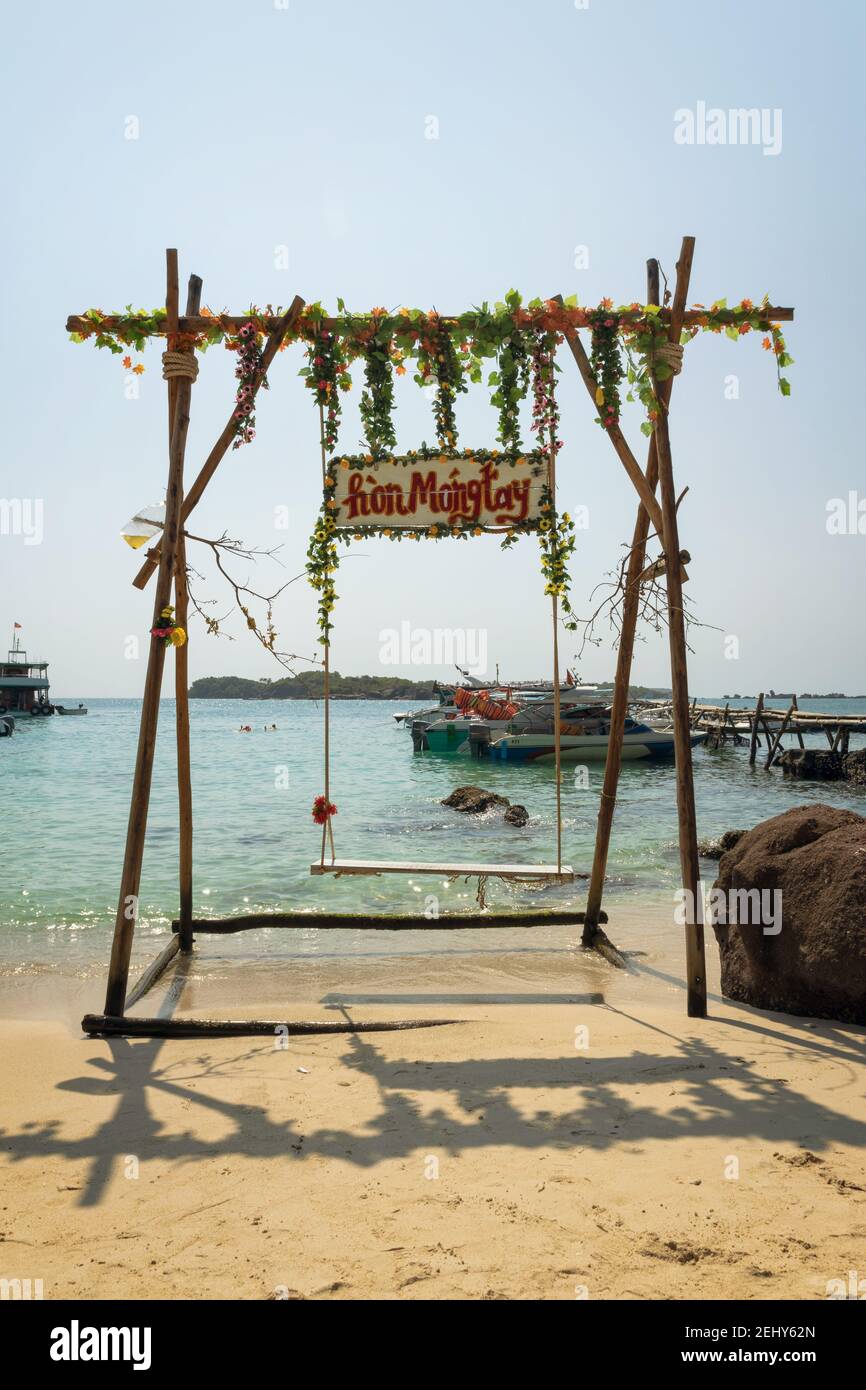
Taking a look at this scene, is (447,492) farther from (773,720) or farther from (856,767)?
(773,720)

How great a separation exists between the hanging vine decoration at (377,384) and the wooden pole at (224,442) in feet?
1.70

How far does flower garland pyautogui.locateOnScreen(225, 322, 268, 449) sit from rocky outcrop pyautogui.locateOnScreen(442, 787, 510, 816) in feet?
55.4

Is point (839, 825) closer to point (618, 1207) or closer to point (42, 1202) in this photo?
point (618, 1207)

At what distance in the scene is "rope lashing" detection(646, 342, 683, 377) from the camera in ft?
21.7

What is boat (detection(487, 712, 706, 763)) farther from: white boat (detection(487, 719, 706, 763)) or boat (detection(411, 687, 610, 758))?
boat (detection(411, 687, 610, 758))

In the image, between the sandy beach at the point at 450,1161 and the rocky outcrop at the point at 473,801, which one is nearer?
the sandy beach at the point at 450,1161

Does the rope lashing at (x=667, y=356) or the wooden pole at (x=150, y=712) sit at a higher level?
the rope lashing at (x=667, y=356)

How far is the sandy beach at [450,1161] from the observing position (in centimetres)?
314

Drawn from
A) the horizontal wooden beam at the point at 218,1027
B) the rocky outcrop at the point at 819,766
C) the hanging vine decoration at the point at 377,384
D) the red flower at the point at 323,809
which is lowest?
the rocky outcrop at the point at 819,766

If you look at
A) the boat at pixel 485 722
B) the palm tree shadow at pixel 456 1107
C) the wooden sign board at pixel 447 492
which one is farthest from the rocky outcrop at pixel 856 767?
the palm tree shadow at pixel 456 1107

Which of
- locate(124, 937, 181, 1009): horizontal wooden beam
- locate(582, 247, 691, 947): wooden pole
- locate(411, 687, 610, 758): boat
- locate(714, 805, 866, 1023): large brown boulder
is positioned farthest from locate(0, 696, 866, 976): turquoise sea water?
locate(714, 805, 866, 1023): large brown boulder

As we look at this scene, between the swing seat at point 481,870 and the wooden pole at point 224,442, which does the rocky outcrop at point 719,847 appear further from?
the wooden pole at point 224,442

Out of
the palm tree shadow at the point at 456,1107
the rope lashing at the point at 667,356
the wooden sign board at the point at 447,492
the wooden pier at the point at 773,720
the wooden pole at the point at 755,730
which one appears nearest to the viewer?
the palm tree shadow at the point at 456,1107

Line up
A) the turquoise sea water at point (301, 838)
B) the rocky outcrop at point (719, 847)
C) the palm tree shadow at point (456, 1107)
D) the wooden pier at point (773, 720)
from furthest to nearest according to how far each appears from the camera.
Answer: the wooden pier at point (773, 720), the rocky outcrop at point (719, 847), the turquoise sea water at point (301, 838), the palm tree shadow at point (456, 1107)
